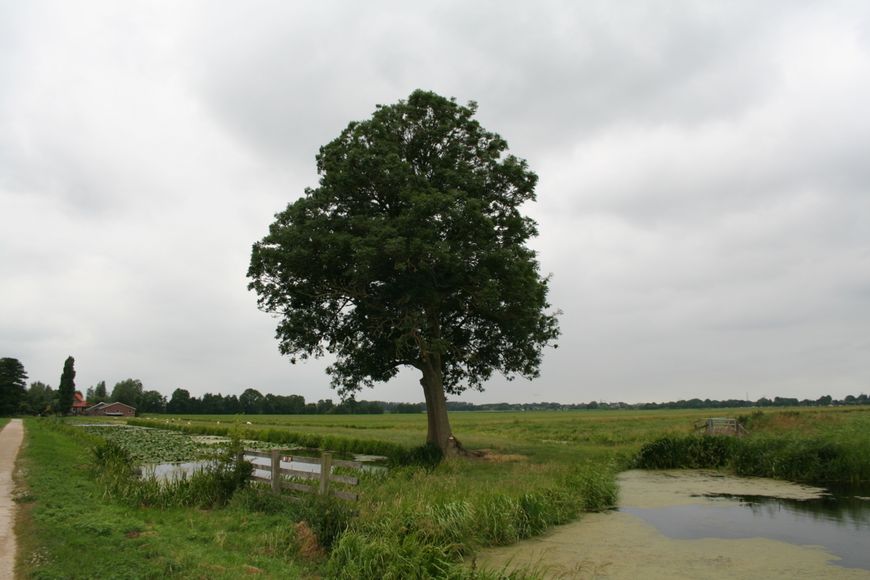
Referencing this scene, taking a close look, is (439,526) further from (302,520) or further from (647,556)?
(647,556)

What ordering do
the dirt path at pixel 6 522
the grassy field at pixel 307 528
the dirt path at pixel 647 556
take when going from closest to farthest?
1. the dirt path at pixel 6 522
2. the grassy field at pixel 307 528
3. the dirt path at pixel 647 556

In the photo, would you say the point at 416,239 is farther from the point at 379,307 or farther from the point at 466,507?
the point at 466,507

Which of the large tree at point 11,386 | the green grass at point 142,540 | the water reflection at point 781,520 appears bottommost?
the water reflection at point 781,520

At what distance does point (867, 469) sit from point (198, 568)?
2283 centimetres

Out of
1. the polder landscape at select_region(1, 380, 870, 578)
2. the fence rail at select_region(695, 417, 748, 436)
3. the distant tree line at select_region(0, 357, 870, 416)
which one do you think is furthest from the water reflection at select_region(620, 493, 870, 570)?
the distant tree line at select_region(0, 357, 870, 416)

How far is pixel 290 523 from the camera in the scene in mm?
11570

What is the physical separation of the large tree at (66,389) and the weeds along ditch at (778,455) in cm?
11901

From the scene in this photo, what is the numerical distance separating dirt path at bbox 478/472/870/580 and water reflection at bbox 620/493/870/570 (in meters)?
0.49

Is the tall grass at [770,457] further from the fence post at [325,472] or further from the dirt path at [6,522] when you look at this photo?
the dirt path at [6,522]

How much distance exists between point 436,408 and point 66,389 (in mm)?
115181

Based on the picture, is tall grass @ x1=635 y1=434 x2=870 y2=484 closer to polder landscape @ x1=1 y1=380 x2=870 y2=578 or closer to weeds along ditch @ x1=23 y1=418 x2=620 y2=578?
polder landscape @ x1=1 y1=380 x2=870 y2=578

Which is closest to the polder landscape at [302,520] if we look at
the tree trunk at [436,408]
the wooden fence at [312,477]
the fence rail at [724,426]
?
the wooden fence at [312,477]

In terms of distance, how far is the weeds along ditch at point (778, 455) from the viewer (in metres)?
21.3

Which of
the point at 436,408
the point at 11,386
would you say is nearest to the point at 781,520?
the point at 436,408
